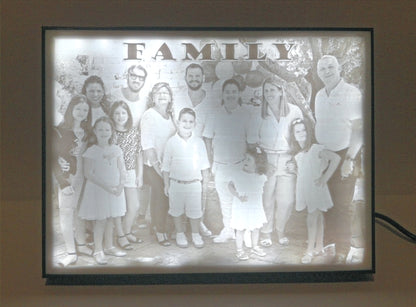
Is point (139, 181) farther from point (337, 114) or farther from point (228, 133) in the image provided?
point (337, 114)

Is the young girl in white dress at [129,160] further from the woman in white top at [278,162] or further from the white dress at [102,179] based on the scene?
the woman in white top at [278,162]

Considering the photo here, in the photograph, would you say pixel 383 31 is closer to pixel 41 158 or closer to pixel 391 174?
pixel 391 174

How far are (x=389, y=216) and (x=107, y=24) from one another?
1.71 meters

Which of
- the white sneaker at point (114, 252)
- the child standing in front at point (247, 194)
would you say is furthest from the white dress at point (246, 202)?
the white sneaker at point (114, 252)

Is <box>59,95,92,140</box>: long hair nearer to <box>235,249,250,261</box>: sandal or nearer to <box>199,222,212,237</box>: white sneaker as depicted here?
<box>199,222,212,237</box>: white sneaker

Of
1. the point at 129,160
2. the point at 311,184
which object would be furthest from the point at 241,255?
the point at 129,160

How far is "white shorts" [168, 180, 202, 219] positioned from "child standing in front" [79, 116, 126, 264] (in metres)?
0.25

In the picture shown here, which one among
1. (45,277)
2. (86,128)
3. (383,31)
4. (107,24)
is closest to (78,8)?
(107,24)

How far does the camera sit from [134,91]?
2244mm

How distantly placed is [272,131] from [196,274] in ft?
2.58

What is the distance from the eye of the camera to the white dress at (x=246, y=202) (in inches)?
88.7

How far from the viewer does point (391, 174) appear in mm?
2350

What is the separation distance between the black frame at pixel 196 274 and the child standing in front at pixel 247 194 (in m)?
0.16

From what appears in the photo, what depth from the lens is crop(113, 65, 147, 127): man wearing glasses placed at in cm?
224
